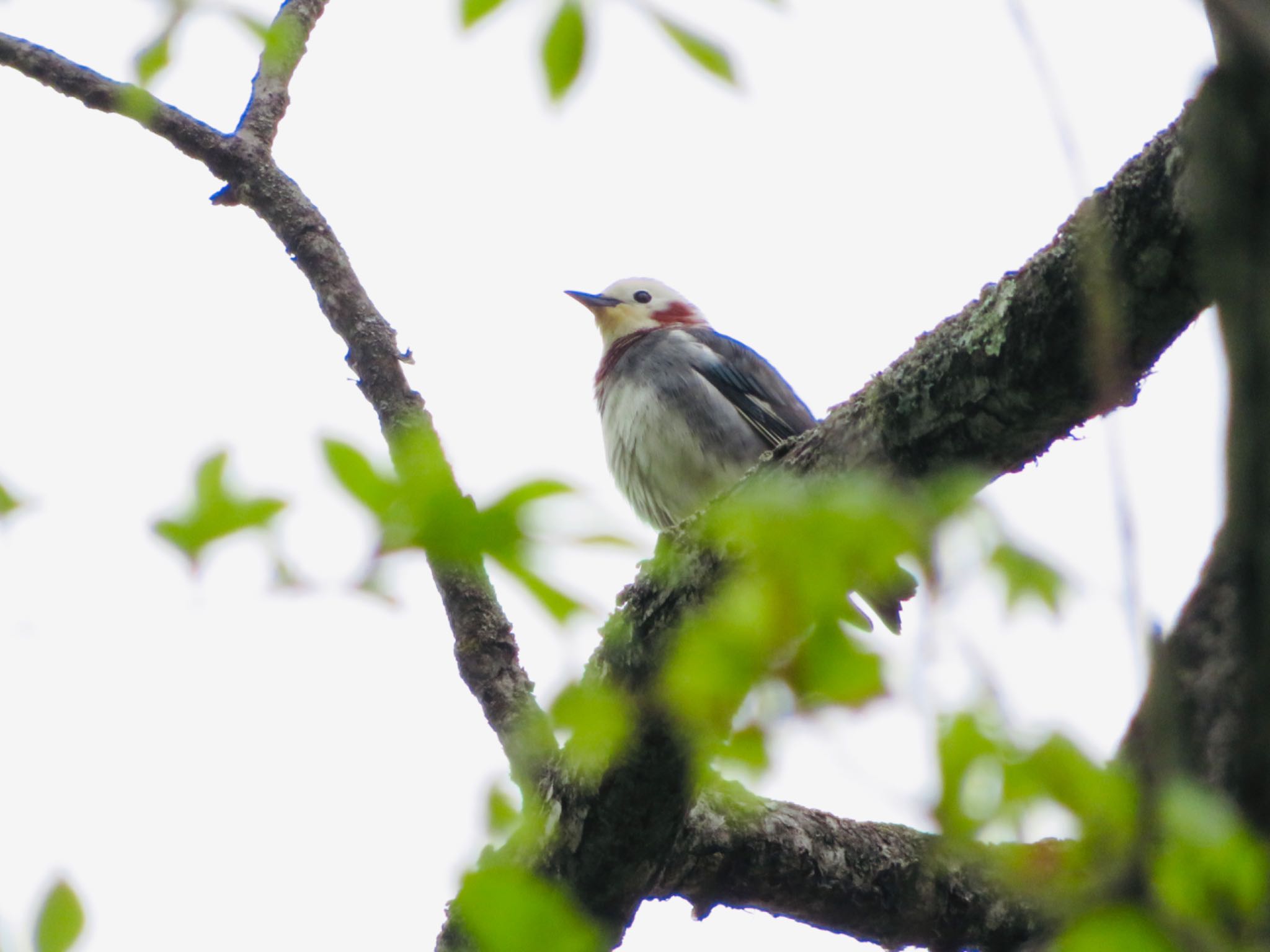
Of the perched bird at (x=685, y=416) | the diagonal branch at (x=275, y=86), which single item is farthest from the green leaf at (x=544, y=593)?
the perched bird at (x=685, y=416)

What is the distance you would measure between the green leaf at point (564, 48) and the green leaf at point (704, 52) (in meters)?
0.16

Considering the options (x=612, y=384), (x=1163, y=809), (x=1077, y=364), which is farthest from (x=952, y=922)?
(x=612, y=384)

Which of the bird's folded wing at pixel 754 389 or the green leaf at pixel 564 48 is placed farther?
the bird's folded wing at pixel 754 389

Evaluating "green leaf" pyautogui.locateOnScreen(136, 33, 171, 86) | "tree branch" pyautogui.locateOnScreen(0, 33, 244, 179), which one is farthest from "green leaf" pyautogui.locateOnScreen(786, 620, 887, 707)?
"tree branch" pyautogui.locateOnScreen(0, 33, 244, 179)

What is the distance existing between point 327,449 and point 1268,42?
1001 millimetres

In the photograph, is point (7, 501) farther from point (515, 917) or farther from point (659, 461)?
point (659, 461)

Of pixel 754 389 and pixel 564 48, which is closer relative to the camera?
pixel 564 48

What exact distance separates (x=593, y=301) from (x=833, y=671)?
25.0ft

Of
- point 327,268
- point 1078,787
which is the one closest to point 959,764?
point 1078,787

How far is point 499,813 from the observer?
87.2 inches

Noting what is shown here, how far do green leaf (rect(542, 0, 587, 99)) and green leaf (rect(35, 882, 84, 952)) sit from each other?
3.87 ft

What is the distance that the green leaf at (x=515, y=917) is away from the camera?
4.48 feet

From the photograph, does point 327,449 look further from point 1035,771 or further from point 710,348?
point 710,348

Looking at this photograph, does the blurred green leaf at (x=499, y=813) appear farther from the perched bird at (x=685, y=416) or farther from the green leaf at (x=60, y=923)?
the perched bird at (x=685, y=416)
